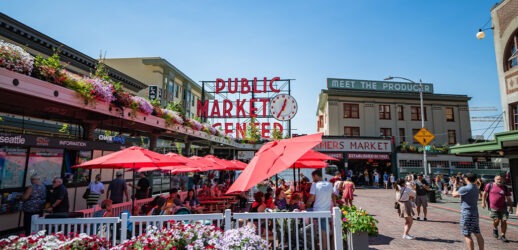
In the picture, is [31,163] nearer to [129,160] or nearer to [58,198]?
[58,198]

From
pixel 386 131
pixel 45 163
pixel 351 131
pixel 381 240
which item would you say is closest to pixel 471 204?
pixel 381 240

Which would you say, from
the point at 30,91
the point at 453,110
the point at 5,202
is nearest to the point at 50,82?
the point at 30,91

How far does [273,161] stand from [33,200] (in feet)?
23.0

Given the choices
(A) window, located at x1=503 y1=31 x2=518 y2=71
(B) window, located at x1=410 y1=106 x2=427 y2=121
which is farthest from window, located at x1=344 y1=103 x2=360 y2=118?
(A) window, located at x1=503 y1=31 x2=518 y2=71

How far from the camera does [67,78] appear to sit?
25.7 feet

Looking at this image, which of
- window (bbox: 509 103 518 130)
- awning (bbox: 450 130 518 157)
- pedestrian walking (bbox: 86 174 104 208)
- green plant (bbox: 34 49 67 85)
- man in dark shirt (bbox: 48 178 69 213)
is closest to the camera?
green plant (bbox: 34 49 67 85)

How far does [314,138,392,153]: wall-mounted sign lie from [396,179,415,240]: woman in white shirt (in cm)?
2231

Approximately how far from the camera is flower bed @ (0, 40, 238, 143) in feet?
20.9

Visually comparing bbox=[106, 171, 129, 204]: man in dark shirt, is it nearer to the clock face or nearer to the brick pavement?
the brick pavement

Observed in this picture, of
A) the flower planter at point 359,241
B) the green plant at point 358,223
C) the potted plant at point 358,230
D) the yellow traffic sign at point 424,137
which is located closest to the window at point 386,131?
the yellow traffic sign at point 424,137

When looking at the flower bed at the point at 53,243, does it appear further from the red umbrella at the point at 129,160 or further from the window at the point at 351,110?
the window at the point at 351,110

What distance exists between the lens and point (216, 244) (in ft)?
12.3

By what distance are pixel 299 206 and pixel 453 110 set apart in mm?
36540

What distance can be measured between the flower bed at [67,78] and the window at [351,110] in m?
27.4
